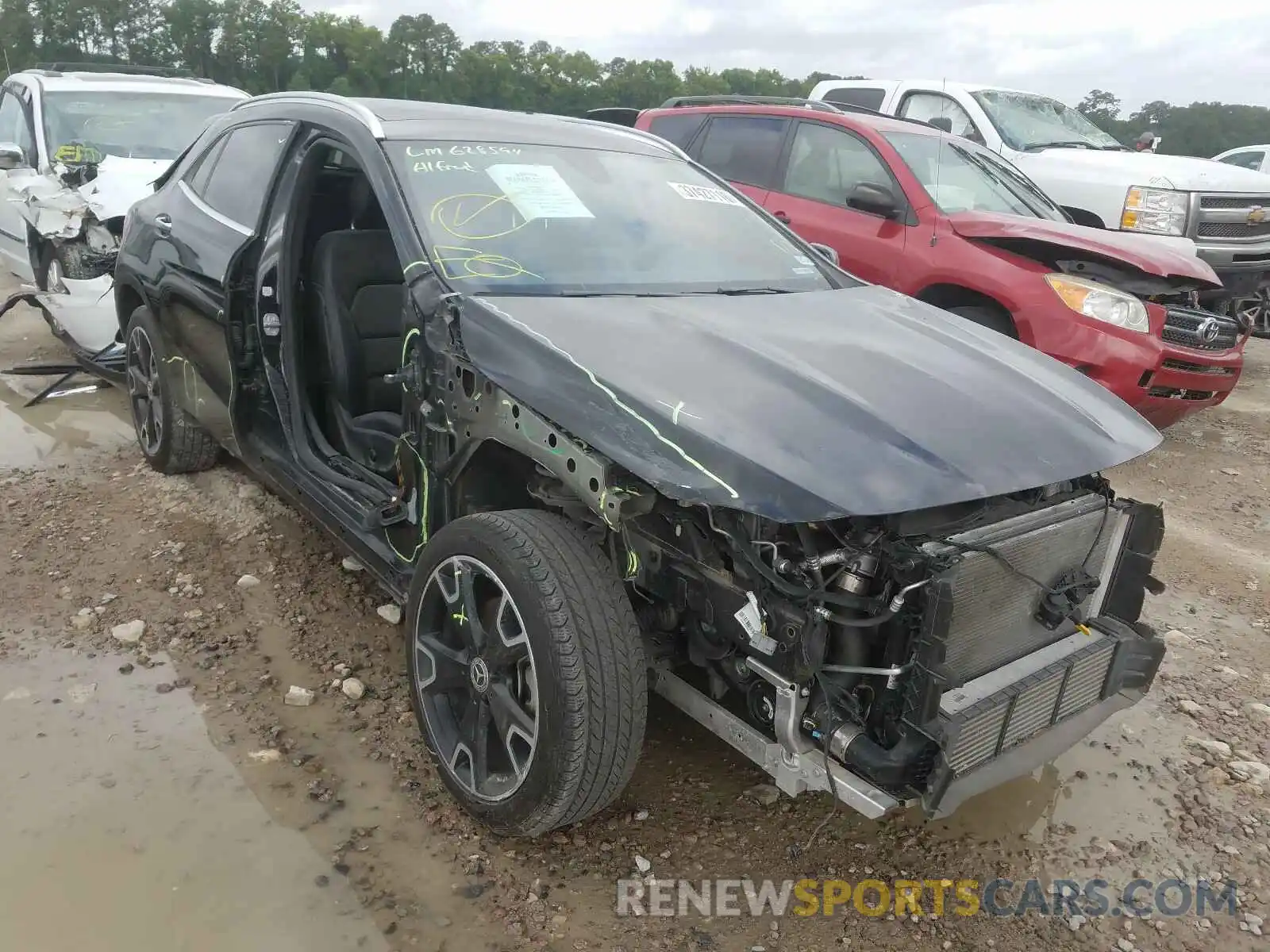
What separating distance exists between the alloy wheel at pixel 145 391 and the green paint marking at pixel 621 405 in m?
2.54

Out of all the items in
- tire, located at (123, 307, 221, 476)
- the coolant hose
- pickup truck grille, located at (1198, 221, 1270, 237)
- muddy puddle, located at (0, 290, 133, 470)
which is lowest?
muddy puddle, located at (0, 290, 133, 470)

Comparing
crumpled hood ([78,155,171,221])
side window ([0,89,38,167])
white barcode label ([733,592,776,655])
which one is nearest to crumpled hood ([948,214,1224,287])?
white barcode label ([733,592,776,655])

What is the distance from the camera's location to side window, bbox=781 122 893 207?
5.72m

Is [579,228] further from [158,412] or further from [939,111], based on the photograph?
[939,111]

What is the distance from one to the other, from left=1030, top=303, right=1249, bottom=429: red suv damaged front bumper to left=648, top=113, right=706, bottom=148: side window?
306 cm

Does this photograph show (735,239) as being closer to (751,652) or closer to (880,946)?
(751,652)

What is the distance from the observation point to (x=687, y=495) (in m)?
1.88

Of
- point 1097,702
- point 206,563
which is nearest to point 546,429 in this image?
point 1097,702

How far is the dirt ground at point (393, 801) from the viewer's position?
2188 mm

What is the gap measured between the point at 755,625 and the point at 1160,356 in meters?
3.94

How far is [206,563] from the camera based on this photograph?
3.72 metres

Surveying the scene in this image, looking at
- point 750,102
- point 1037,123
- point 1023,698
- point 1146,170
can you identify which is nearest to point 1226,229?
point 1146,170

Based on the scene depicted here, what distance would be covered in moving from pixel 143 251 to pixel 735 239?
2681 mm

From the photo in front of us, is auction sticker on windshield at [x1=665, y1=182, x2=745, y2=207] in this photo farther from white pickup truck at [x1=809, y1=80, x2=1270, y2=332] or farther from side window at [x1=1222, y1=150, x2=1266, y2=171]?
side window at [x1=1222, y1=150, x2=1266, y2=171]
